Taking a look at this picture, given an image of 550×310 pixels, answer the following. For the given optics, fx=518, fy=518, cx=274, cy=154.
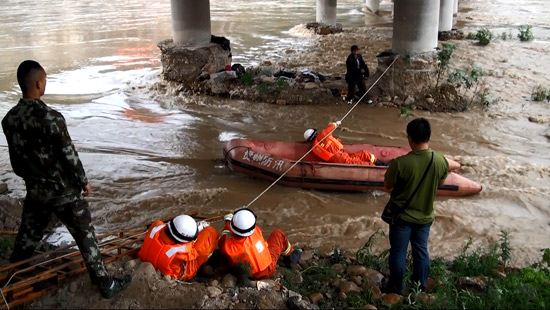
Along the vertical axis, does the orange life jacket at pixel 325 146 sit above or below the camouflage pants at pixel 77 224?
below

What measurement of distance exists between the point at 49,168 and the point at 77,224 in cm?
44

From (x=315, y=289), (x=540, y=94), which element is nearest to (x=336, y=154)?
(x=315, y=289)

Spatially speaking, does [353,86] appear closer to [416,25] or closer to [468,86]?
[416,25]

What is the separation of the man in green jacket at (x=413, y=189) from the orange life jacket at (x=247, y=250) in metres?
1.09

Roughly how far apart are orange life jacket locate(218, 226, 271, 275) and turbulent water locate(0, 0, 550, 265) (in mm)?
1954

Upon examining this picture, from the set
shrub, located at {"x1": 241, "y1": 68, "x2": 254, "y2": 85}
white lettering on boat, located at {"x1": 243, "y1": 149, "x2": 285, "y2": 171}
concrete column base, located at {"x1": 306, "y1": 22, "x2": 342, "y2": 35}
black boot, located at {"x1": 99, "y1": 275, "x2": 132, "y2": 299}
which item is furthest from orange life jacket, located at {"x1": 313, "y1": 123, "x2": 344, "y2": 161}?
concrete column base, located at {"x1": 306, "y1": 22, "x2": 342, "y2": 35}

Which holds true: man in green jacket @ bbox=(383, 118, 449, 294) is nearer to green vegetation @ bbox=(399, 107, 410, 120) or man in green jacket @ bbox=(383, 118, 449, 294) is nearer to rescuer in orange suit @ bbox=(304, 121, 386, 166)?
rescuer in orange suit @ bbox=(304, 121, 386, 166)

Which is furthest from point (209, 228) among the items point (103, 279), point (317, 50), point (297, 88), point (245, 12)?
point (245, 12)

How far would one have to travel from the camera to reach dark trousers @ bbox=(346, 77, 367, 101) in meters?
11.9

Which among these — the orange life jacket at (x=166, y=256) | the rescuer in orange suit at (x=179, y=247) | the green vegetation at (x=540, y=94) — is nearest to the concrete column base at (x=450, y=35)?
the green vegetation at (x=540, y=94)

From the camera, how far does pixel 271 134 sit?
10.6m

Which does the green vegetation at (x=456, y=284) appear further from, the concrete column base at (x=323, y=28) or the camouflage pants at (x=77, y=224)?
the concrete column base at (x=323, y=28)

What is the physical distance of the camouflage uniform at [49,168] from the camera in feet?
11.5

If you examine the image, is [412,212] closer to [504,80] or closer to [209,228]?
[209,228]
